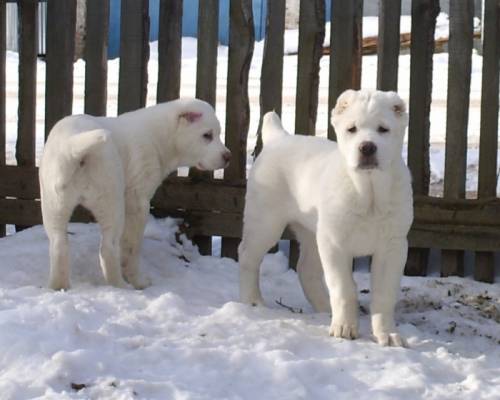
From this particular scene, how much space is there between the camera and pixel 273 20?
6.62 metres

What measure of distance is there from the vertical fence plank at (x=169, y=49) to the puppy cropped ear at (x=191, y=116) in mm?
635

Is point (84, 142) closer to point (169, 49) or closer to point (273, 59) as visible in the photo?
point (169, 49)

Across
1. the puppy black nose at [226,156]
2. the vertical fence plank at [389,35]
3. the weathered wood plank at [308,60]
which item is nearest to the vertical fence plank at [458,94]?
the vertical fence plank at [389,35]

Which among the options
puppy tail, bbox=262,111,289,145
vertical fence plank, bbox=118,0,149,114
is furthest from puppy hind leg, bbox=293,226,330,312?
vertical fence plank, bbox=118,0,149,114

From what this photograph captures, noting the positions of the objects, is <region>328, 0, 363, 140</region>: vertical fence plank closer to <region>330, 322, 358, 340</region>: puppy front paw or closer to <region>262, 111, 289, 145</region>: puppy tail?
<region>262, 111, 289, 145</region>: puppy tail

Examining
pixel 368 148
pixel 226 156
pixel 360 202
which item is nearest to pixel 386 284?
pixel 360 202

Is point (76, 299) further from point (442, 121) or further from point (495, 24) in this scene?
point (442, 121)

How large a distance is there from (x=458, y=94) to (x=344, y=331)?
2307 millimetres

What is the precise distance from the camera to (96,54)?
6.84 metres

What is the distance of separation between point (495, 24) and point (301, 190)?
2.04 metres

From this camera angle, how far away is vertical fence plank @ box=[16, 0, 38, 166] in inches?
272

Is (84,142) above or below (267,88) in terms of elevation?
below

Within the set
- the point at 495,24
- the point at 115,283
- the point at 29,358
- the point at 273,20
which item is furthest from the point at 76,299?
the point at 495,24

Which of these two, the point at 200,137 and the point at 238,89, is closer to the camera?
the point at 200,137
